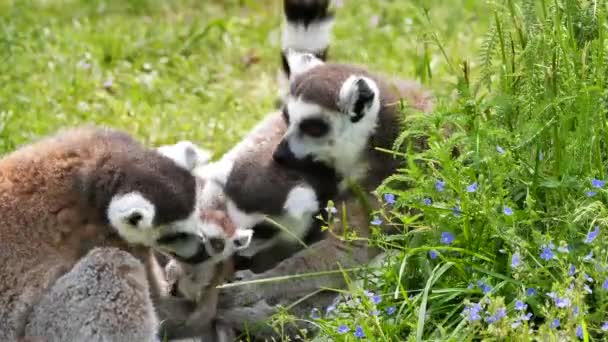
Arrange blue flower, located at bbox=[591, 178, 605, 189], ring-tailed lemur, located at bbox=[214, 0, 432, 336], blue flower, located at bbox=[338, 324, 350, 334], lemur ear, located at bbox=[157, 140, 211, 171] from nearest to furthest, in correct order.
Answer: blue flower, located at bbox=[338, 324, 350, 334] → blue flower, located at bbox=[591, 178, 605, 189] → lemur ear, located at bbox=[157, 140, 211, 171] → ring-tailed lemur, located at bbox=[214, 0, 432, 336]

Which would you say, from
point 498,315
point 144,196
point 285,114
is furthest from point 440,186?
point 285,114

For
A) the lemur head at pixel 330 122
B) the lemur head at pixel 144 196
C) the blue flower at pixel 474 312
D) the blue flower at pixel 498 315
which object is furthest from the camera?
the lemur head at pixel 330 122

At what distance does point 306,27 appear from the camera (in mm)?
7297

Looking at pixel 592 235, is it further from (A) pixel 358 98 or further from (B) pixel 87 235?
(B) pixel 87 235

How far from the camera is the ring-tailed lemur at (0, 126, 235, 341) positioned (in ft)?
17.9

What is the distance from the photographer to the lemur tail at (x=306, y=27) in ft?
23.6

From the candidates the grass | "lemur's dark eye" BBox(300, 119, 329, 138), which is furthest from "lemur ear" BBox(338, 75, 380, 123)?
the grass

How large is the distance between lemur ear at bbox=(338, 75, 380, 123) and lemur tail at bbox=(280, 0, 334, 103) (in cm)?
81

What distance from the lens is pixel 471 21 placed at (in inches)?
440

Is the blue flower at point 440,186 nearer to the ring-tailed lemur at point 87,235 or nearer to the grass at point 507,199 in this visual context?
the grass at point 507,199

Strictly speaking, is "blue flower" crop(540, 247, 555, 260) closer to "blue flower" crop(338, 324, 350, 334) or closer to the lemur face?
"blue flower" crop(338, 324, 350, 334)

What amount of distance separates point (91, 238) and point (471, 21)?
637 centimetres

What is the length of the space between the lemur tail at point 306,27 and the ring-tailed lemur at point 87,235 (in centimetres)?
180

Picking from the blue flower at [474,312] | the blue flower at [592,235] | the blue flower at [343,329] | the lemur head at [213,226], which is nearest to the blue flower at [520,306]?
the blue flower at [474,312]
